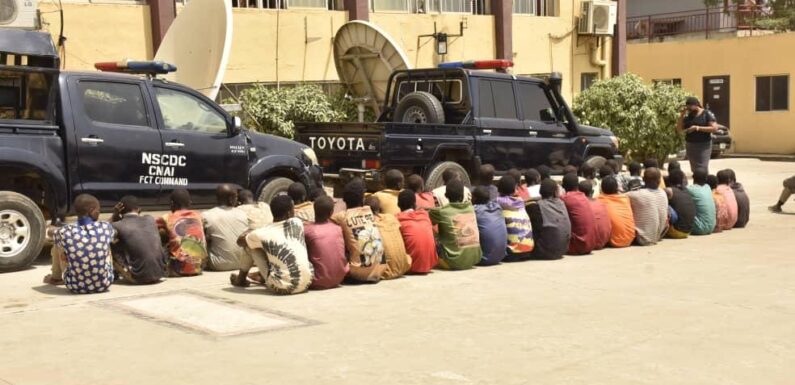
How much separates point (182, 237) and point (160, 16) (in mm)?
8775

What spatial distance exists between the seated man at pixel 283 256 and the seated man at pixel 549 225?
2963 mm

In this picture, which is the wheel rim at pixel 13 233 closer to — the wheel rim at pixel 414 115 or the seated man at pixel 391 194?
the seated man at pixel 391 194

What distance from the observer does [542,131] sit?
15.7 m

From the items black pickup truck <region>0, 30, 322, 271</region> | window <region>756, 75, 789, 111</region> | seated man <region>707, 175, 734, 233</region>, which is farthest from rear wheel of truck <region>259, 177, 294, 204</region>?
window <region>756, 75, 789, 111</region>

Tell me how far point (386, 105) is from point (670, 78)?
19.7m

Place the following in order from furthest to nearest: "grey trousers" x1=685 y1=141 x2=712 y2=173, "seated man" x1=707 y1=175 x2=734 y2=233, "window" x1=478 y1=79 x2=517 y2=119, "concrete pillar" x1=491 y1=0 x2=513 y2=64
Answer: "concrete pillar" x1=491 y1=0 x2=513 y2=64 < "grey trousers" x1=685 y1=141 x2=712 y2=173 < "window" x1=478 y1=79 x2=517 y2=119 < "seated man" x1=707 y1=175 x2=734 y2=233

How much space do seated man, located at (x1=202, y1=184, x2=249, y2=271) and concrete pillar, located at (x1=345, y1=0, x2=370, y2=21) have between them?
1074 cm

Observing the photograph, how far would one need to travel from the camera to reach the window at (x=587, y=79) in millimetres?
26095

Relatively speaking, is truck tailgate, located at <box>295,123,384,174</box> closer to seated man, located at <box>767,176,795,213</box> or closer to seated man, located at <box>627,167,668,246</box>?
seated man, located at <box>627,167,668,246</box>

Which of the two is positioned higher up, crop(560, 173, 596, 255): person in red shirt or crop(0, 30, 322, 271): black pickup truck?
crop(0, 30, 322, 271): black pickup truck

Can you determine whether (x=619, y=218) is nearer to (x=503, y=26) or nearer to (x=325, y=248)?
(x=325, y=248)

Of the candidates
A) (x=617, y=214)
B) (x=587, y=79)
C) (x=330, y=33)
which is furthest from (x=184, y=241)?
(x=587, y=79)

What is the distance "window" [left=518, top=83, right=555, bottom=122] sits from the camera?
51.1 ft

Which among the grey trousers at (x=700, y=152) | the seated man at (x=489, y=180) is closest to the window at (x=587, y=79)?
the grey trousers at (x=700, y=152)
